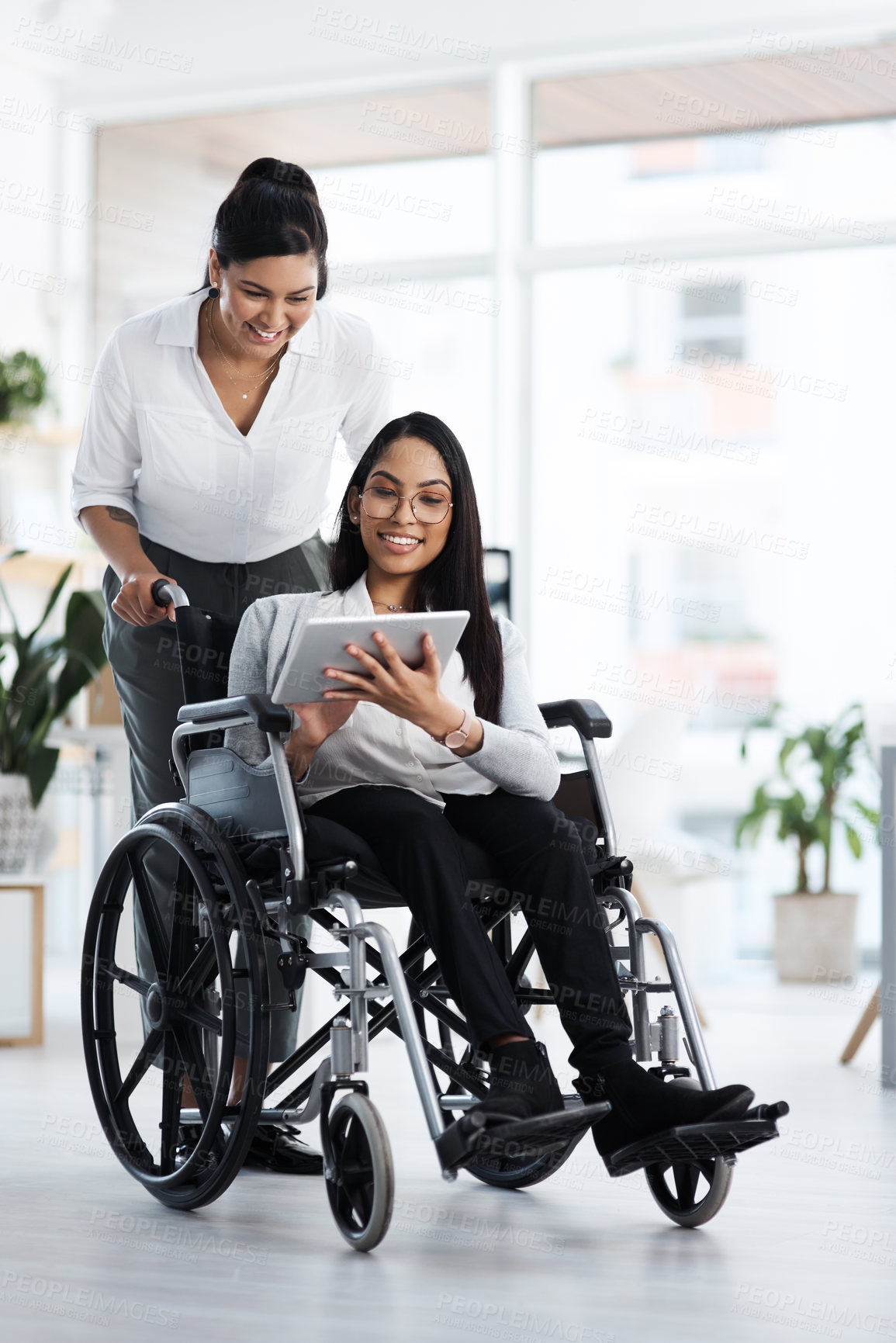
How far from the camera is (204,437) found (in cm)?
218

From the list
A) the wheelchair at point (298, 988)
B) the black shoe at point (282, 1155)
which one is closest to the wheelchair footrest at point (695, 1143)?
the wheelchair at point (298, 988)

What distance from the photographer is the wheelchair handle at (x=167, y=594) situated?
1.93 metres

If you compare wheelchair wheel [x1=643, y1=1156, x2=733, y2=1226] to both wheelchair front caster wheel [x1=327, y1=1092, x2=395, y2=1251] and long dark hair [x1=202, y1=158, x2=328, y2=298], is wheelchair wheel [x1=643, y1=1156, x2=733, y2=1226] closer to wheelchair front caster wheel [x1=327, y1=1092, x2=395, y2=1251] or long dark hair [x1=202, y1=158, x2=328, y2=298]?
wheelchair front caster wheel [x1=327, y1=1092, x2=395, y2=1251]

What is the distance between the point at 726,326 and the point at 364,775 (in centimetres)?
369

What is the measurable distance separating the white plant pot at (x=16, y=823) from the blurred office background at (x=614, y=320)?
1.45 metres

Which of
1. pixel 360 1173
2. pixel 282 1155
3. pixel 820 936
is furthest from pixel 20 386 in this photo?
pixel 360 1173

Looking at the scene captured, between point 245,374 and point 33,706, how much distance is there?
153 cm

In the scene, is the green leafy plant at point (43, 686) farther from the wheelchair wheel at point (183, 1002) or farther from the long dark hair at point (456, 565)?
the long dark hair at point (456, 565)

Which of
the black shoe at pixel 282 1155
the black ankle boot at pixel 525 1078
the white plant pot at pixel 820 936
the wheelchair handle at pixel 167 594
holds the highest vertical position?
the wheelchair handle at pixel 167 594

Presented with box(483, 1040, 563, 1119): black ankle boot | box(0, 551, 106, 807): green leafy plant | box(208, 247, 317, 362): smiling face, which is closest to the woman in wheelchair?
box(483, 1040, 563, 1119): black ankle boot

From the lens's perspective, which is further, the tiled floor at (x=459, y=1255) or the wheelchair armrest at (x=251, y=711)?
the wheelchair armrest at (x=251, y=711)

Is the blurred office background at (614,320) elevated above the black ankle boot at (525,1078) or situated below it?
above

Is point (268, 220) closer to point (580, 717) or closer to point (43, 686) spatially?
point (580, 717)

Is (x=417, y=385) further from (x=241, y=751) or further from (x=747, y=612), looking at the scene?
(x=241, y=751)
